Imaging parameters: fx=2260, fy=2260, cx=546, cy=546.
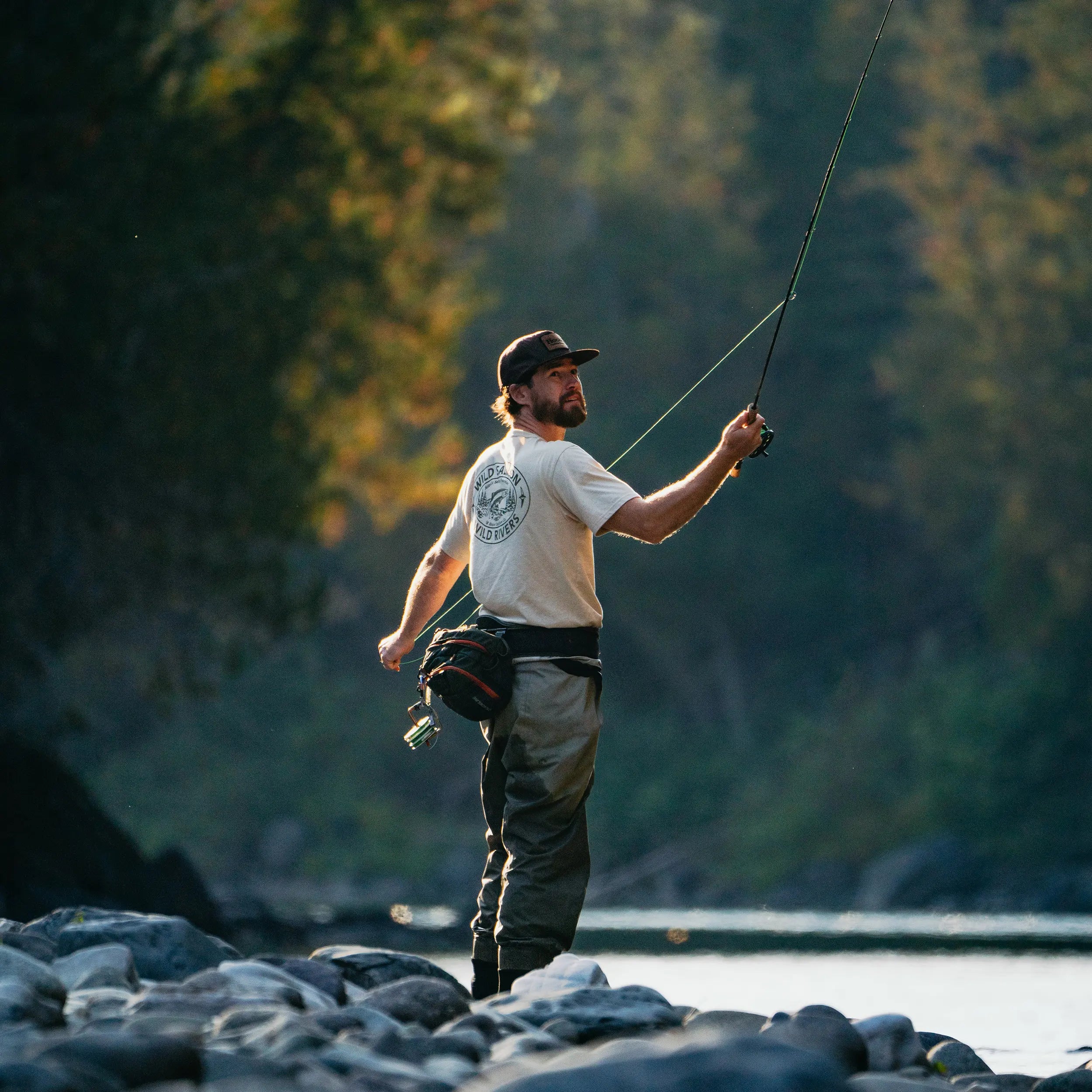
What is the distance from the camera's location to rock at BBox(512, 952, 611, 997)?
4.99 metres

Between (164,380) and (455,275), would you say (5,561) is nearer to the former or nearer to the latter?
(164,380)

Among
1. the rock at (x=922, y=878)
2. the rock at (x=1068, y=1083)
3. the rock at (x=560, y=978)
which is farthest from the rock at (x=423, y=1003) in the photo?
the rock at (x=922, y=878)

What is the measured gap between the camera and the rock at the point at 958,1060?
518cm

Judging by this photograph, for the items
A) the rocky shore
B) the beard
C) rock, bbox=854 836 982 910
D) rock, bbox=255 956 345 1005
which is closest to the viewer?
the rocky shore

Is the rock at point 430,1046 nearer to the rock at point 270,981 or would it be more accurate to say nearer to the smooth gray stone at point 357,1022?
the smooth gray stone at point 357,1022

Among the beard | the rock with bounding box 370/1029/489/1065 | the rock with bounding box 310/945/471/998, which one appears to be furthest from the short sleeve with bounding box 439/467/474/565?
the rock with bounding box 370/1029/489/1065

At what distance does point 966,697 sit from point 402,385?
7.36 meters

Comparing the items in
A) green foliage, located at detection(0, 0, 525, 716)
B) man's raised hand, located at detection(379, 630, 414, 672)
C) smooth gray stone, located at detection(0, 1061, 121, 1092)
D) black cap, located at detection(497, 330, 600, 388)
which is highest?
green foliage, located at detection(0, 0, 525, 716)

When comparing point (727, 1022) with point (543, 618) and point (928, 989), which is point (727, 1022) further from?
point (928, 989)

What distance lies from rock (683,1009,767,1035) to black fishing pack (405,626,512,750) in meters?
0.87

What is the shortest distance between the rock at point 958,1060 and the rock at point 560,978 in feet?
2.61

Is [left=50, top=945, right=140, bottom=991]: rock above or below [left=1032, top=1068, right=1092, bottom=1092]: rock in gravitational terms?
above

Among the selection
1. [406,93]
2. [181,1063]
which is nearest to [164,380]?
[406,93]

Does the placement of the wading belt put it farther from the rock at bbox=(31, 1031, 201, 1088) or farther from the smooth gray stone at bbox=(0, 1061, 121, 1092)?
the smooth gray stone at bbox=(0, 1061, 121, 1092)
